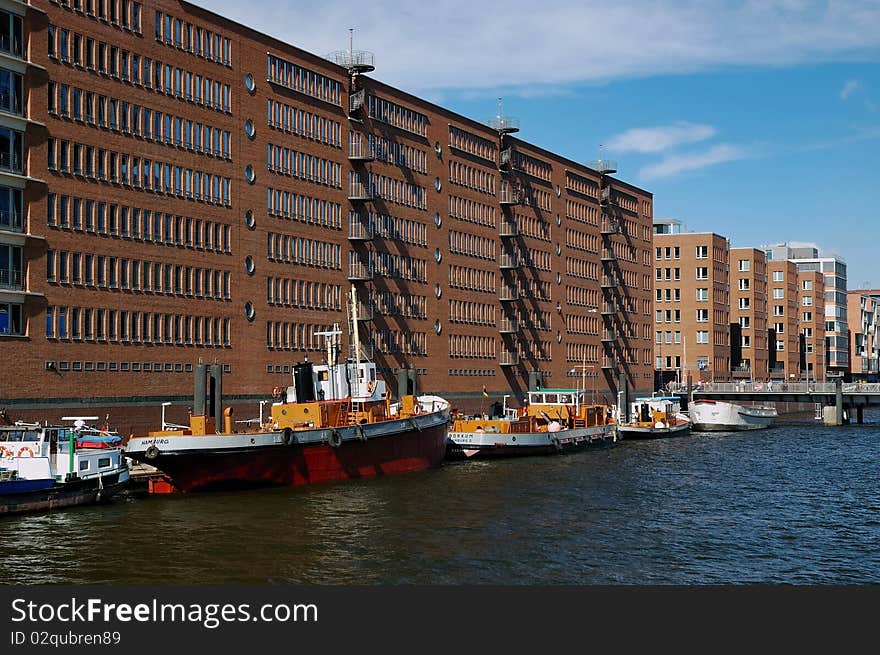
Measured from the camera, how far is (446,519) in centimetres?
5519

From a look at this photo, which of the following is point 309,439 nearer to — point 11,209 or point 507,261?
point 11,209

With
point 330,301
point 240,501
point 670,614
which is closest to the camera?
point 670,614

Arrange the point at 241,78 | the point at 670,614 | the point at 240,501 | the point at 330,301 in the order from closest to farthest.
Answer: the point at 670,614
the point at 240,501
the point at 241,78
the point at 330,301

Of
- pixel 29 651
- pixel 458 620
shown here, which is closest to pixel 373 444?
pixel 458 620

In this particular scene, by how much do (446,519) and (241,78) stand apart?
5576 centimetres

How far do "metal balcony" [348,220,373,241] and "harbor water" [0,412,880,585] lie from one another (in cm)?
3980

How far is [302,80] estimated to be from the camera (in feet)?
355

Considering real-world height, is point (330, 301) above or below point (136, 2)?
below

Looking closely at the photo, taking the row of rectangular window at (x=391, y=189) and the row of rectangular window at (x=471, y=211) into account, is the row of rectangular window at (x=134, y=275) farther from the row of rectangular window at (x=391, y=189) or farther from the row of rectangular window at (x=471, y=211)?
the row of rectangular window at (x=471, y=211)

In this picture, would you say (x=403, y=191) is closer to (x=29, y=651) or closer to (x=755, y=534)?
(x=755, y=534)

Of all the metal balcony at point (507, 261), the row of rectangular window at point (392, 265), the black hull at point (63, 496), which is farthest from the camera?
the metal balcony at point (507, 261)

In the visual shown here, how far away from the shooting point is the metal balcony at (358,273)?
376 feet

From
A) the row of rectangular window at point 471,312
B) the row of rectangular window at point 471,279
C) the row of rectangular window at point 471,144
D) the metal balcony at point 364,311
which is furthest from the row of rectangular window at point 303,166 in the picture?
the row of rectangular window at point 471,312

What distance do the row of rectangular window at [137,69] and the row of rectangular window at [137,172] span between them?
5626 millimetres
